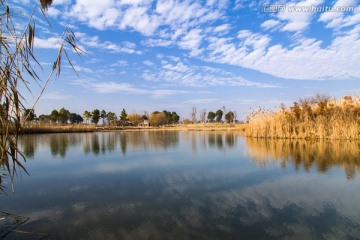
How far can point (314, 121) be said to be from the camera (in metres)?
17.4

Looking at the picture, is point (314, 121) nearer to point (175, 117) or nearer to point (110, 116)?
point (110, 116)

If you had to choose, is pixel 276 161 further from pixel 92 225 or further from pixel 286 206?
pixel 92 225

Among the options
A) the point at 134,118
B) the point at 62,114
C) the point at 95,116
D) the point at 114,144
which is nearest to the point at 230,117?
Answer: the point at 134,118

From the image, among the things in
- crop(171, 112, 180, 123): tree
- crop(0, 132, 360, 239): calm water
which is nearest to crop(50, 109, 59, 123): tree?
crop(171, 112, 180, 123): tree

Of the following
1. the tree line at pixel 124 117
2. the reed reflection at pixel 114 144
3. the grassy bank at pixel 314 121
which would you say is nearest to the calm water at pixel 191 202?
the reed reflection at pixel 114 144

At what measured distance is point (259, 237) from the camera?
10.6 ft

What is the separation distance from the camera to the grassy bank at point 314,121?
617 inches

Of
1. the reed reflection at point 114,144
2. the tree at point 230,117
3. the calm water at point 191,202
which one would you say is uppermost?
the tree at point 230,117

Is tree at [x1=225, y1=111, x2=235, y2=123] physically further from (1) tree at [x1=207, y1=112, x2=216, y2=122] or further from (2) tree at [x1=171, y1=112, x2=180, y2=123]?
(2) tree at [x1=171, y1=112, x2=180, y2=123]

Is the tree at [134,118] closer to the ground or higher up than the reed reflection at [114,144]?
higher up

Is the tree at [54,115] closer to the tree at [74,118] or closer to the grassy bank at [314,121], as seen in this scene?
the tree at [74,118]

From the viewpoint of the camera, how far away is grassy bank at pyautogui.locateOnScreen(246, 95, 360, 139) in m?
15.7

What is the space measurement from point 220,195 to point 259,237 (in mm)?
1834

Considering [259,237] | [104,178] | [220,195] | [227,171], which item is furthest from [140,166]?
[259,237]
